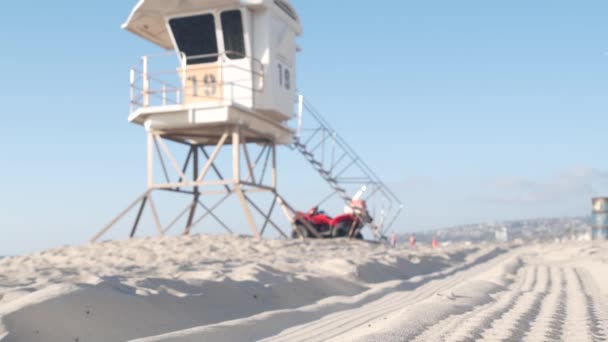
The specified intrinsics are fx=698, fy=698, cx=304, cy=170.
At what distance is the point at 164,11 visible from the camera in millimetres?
18984

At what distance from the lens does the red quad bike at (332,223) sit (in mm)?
20625

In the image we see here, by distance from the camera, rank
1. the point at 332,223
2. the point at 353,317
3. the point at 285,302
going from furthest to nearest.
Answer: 1. the point at 332,223
2. the point at 285,302
3. the point at 353,317

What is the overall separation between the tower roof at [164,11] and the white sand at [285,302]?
7.98 m

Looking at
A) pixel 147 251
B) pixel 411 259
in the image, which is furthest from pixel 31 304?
pixel 411 259

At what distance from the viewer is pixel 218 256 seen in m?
12.6

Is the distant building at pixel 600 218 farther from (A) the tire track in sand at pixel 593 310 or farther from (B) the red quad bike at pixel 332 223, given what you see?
(A) the tire track in sand at pixel 593 310

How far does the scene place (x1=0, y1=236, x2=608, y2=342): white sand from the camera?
5371mm

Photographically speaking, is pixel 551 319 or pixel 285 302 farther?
pixel 285 302

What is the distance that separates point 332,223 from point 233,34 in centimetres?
635

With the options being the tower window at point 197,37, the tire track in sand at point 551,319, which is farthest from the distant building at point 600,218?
the tire track in sand at point 551,319

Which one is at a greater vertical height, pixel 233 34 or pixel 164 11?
pixel 164 11

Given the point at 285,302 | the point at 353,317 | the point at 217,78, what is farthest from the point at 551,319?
the point at 217,78

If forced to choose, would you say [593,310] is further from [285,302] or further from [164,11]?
[164,11]

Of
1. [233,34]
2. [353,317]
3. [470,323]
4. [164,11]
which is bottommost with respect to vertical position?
[353,317]
